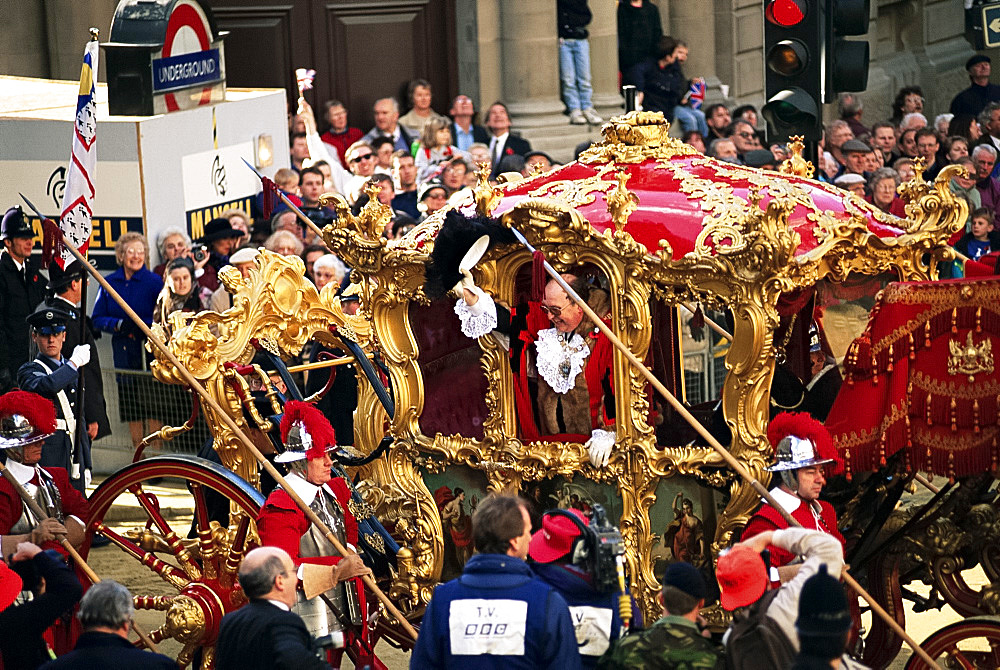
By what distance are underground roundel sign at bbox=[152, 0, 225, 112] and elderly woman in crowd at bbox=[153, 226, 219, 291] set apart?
1232mm

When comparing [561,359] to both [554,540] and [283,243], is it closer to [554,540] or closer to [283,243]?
[554,540]

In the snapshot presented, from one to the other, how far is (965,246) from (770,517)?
6941mm

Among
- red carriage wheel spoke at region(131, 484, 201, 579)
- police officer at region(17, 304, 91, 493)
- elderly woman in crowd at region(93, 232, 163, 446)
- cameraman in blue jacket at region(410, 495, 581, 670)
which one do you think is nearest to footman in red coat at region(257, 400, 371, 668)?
red carriage wheel spoke at region(131, 484, 201, 579)

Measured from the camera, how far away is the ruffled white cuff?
9.08m

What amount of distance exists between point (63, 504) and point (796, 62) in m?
4.32

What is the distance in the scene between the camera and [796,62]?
10633mm

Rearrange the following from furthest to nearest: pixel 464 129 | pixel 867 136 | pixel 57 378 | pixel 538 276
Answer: pixel 867 136 < pixel 464 129 < pixel 57 378 < pixel 538 276

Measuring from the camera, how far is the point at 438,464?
9547 millimetres

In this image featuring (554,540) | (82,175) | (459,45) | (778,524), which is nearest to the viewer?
(554,540)

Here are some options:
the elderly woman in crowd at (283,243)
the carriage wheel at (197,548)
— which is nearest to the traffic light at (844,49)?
the carriage wheel at (197,548)

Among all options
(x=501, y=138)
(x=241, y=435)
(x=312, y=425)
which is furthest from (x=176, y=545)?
(x=501, y=138)

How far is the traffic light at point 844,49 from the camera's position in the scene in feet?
35.0

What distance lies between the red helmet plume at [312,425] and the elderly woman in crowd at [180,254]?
4.68m

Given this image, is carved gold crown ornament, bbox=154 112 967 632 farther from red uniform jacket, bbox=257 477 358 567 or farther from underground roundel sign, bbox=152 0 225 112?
underground roundel sign, bbox=152 0 225 112
